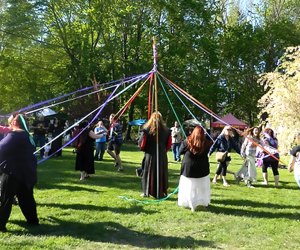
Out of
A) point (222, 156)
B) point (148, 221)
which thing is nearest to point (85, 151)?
point (222, 156)

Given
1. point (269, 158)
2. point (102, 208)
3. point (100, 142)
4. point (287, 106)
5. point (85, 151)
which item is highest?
point (287, 106)

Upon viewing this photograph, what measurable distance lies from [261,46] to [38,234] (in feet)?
113

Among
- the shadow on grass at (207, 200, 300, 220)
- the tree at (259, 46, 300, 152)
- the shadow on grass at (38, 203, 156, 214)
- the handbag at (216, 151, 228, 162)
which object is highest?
the tree at (259, 46, 300, 152)

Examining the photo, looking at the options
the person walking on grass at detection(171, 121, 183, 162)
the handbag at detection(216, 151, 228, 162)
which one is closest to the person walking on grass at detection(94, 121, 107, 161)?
the person walking on grass at detection(171, 121, 183, 162)

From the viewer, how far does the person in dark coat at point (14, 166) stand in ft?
18.3

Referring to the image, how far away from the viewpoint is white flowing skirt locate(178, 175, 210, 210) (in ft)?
23.3

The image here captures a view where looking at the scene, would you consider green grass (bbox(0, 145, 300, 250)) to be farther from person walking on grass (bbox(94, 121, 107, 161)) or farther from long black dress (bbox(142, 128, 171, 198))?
person walking on grass (bbox(94, 121, 107, 161))

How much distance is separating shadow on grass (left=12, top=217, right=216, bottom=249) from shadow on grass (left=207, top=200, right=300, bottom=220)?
1749mm

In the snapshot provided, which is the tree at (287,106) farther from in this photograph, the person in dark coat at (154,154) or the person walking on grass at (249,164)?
the person in dark coat at (154,154)

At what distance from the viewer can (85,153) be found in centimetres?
Result: 1002

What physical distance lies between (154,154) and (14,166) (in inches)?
117

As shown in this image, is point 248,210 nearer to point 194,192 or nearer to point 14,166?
point 194,192

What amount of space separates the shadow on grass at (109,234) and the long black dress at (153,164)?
1.80 m

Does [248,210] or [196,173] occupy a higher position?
[196,173]
